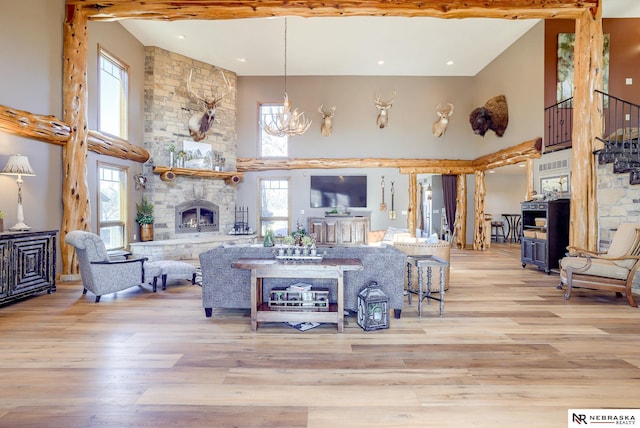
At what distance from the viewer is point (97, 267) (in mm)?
4496

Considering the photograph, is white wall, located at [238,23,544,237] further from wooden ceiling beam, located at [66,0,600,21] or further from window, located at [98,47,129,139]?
wooden ceiling beam, located at [66,0,600,21]

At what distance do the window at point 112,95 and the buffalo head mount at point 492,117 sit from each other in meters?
8.97

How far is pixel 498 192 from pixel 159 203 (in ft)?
40.8

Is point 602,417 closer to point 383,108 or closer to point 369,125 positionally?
point 383,108

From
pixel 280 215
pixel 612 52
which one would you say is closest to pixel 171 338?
pixel 280 215

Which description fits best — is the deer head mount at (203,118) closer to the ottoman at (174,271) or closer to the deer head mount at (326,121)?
the deer head mount at (326,121)

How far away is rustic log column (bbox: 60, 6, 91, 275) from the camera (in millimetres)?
5602

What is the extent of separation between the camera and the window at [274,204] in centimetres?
1030

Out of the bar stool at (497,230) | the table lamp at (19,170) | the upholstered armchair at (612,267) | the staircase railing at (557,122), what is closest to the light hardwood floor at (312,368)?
the upholstered armchair at (612,267)

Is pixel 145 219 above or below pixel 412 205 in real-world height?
below

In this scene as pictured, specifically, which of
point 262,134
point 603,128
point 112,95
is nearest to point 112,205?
point 112,95

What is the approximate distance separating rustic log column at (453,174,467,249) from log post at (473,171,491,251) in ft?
0.98

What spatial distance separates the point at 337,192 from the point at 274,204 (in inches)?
78.3

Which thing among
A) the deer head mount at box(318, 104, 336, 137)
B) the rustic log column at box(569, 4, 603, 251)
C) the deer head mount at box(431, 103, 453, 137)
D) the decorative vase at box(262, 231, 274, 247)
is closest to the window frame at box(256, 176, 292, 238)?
the deer head mount at box(318, 104, 336, 137)
